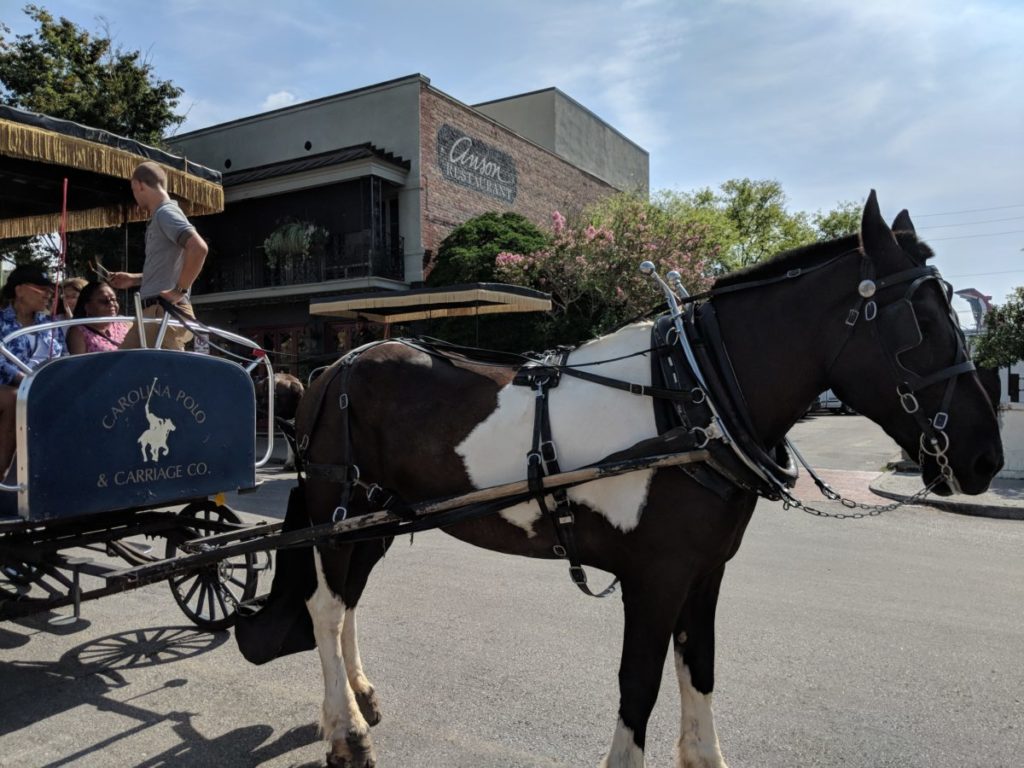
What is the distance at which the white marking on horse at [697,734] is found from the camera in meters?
2.94

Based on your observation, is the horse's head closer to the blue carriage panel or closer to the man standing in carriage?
the blue carriage panel

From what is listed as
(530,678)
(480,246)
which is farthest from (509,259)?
(530,678)

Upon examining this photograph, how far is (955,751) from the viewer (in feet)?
10.5

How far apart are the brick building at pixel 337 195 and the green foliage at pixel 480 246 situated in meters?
1.02

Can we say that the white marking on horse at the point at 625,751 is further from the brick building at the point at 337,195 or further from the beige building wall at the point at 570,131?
the beige building wall at the point at 570,131

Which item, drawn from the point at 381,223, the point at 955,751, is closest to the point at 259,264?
the point at 381,223

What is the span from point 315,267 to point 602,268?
29.2 ft

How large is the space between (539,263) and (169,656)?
14667mm

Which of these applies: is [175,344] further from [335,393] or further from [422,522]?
[422,522]

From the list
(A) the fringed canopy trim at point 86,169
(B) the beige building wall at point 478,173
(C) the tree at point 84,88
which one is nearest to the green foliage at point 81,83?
(C) the tree at point 84,88

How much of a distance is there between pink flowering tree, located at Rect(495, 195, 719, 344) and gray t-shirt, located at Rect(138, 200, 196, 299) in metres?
13.7

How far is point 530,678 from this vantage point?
3979mm

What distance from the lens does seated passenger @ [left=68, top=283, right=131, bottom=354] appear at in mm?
4445

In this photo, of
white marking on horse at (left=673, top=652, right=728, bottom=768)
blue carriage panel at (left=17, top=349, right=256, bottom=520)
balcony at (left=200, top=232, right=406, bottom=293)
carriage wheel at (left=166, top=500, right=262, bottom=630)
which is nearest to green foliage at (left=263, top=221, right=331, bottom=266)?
balcony at (left=200, top=232, right=406, bottom=293)
